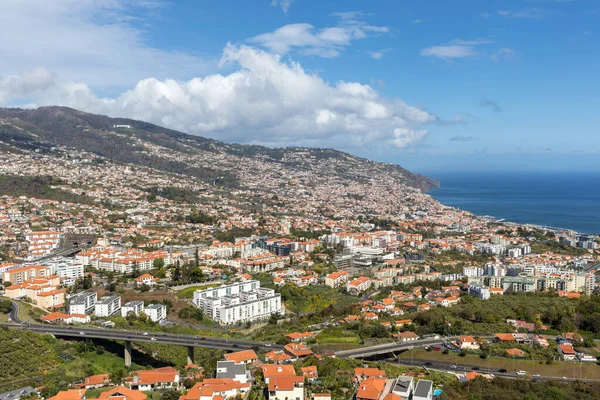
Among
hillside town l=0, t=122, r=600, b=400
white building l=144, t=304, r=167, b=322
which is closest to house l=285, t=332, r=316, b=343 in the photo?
hillside town l=0, t=122, r=600, b=400

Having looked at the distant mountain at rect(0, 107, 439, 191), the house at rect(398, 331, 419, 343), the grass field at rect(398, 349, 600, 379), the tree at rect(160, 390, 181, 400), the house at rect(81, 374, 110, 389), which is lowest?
the grass field at rect(398, 349, 600, 379)

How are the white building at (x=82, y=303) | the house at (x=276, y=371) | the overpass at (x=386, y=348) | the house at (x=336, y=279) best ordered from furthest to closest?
the house at (x=336, y=279) < the white building at (x=82, y=303) < the overpass at (x=386, y=348) < the house at (x=276, y=371)

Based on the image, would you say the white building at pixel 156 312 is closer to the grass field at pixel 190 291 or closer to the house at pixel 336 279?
the grass field at pixel 190 291

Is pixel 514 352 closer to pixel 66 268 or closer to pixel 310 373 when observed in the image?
pixel 310 373

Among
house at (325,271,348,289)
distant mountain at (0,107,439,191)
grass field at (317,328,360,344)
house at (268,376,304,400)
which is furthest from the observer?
distant mountain at (0,107,439,191)

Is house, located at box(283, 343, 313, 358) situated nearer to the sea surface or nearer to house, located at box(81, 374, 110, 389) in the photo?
house, located at box(81, 374, 110, 389)

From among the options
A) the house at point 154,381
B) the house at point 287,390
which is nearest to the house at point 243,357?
the house at point 154,381
